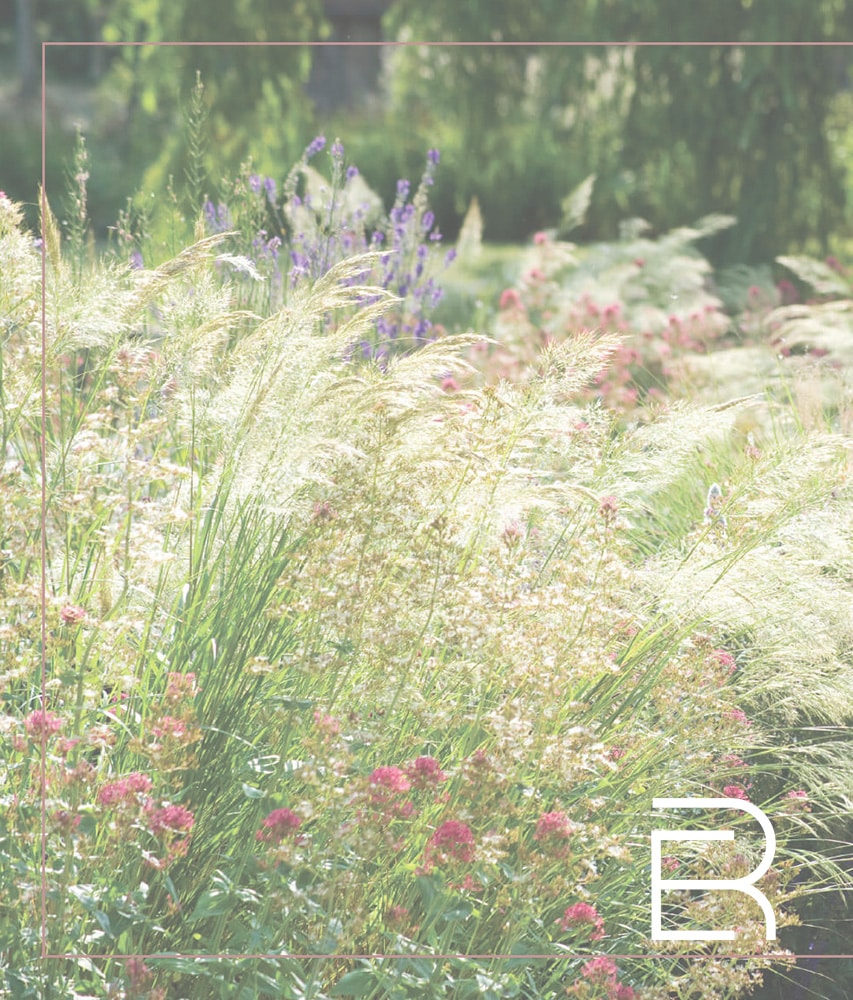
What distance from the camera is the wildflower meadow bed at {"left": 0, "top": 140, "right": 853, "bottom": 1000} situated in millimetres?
1839

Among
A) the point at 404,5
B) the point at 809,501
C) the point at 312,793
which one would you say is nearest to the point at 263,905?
Result: the point at 312,793

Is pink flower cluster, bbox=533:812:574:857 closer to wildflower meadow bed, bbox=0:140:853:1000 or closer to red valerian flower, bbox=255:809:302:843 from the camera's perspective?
wildflower meadow bed, bbox=0:140:853:1000

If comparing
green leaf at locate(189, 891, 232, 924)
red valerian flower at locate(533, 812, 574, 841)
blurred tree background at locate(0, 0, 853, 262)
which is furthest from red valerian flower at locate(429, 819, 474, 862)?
blurred tree background at locate(0, 0, 853, 262)

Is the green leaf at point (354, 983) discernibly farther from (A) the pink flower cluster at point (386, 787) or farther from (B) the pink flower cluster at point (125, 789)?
(B) the pink flower cluster at point (125, 789)

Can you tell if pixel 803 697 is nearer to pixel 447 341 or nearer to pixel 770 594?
pixel 770 594

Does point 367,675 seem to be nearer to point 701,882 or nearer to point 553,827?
point 553,827

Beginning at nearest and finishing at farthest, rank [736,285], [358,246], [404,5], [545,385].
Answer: [545,385] → [358,246] → [736,285] → [404,5]

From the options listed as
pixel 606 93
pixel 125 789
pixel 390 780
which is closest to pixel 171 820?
pixel 125 789

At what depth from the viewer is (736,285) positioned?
21.9 feet

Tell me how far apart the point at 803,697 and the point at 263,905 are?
1.01 m

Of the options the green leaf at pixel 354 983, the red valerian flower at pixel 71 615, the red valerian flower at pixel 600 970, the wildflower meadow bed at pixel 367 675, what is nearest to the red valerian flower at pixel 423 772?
the wildflower meadow bed at pixel 367 675

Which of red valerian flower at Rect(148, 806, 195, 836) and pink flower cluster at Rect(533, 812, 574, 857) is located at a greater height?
red valerian flower at Rect(148, 806, 195, 836)

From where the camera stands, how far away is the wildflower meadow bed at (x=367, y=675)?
1839 millimetres

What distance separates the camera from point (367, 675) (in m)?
2.14
